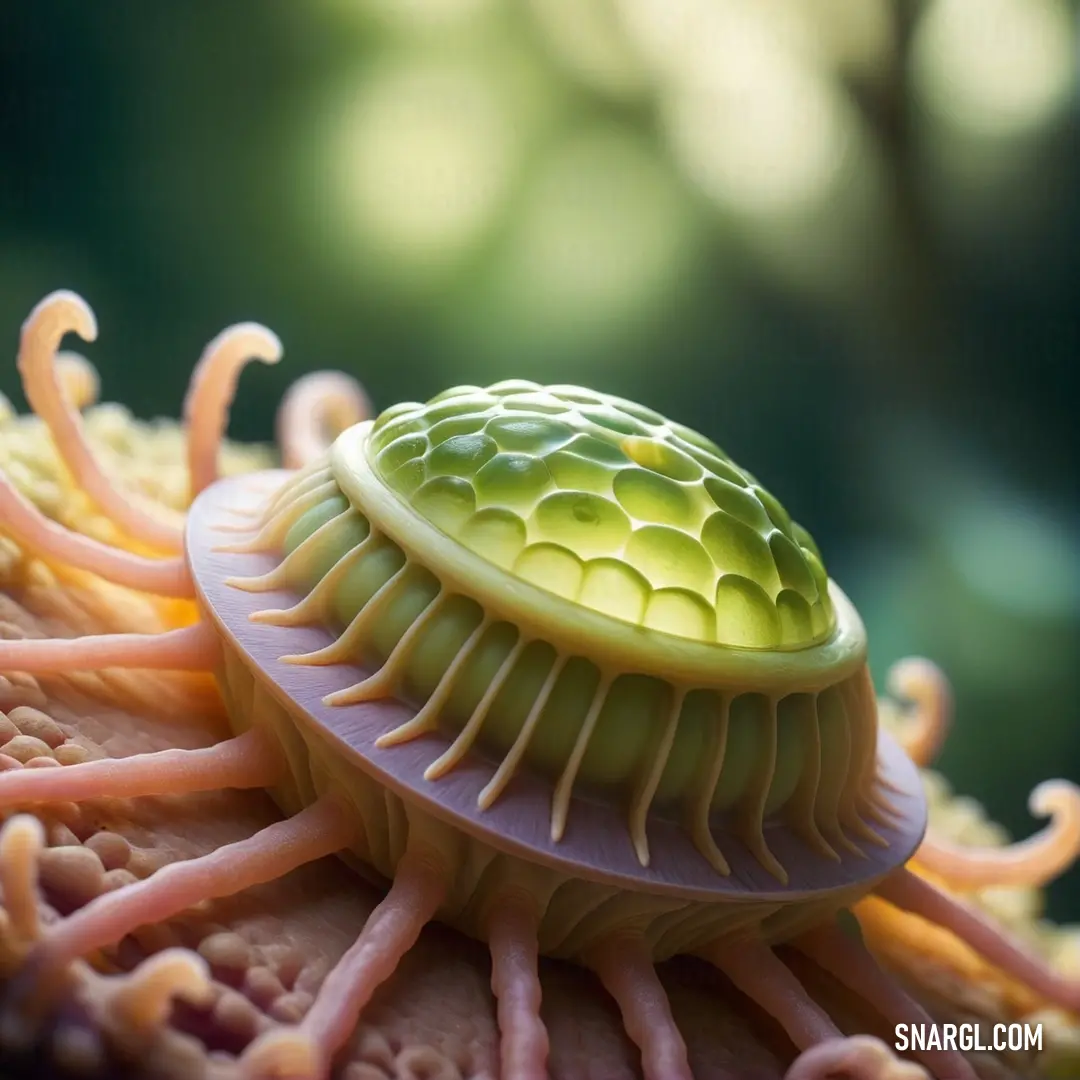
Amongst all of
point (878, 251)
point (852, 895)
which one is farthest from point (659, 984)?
point (878, 251)

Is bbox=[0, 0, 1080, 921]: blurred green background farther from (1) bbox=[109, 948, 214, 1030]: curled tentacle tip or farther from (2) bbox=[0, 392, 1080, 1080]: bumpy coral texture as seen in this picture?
(1) bbox=[109, 948, 214, 1030]: curled tentacle tip

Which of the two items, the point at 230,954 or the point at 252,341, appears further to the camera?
the point at 252,341

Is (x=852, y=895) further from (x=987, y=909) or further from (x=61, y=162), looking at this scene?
(x=61, y=162)

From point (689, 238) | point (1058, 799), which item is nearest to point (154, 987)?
point (1058, 799)

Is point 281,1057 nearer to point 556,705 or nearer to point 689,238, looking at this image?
point 556,705

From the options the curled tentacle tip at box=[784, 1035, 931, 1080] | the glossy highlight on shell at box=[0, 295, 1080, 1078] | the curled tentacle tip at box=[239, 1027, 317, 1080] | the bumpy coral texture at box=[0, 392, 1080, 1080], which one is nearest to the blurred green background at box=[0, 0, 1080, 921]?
the bumpy coral texture at box=[0, 392, 1080, 1080]

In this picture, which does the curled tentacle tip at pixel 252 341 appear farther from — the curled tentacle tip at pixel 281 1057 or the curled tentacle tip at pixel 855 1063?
the curled tentacle tip at pixel 855 1063

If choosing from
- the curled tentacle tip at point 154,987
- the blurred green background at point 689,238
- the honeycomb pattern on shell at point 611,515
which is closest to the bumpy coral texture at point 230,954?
the curled tentacle tip at point 154,987
